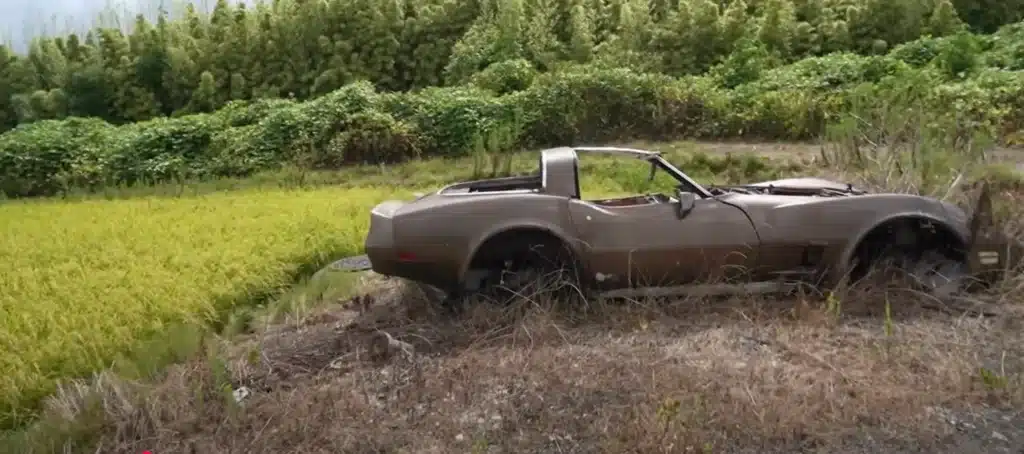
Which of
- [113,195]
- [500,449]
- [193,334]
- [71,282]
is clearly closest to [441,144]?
[113,195]

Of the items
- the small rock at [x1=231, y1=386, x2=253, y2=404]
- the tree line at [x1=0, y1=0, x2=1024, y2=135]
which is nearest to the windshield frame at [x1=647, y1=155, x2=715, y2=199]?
the small rock at [x1=231, y1=386, x2=253, y2=404]

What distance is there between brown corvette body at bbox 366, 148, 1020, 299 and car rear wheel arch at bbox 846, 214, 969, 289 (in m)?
0.01

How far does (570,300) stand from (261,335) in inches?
74.7

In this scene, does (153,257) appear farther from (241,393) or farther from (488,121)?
(488,121)

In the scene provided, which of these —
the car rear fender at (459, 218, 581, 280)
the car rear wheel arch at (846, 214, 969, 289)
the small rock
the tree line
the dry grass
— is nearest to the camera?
the dry grass

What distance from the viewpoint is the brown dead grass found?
3.90m

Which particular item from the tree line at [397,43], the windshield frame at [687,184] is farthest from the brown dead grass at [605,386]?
the tree line at [397,43]

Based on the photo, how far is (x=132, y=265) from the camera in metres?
7.12

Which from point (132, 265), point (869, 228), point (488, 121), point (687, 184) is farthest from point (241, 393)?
point (488, 121)

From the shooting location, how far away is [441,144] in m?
14.8

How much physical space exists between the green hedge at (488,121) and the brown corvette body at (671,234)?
7.29 m

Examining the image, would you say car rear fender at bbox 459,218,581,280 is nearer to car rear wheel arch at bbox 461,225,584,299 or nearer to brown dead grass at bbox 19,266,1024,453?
car rear wheel arch at bbox 461,225,584,299

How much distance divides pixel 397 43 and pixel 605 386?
57.5ft

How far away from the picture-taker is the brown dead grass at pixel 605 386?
390 cm
